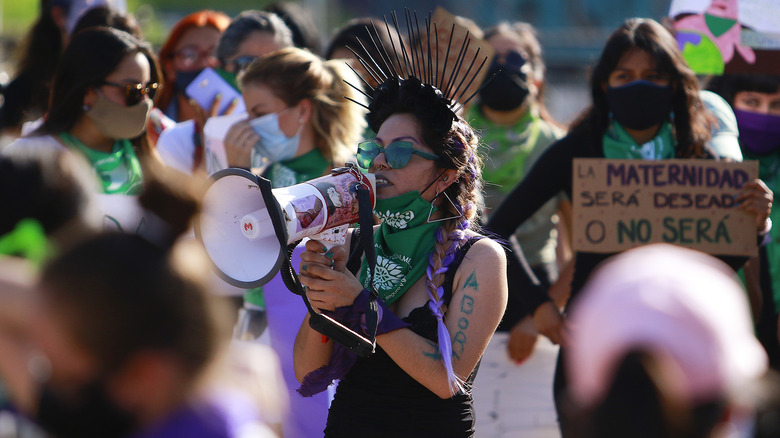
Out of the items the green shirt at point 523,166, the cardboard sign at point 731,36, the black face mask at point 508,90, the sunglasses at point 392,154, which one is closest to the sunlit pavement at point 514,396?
the green shirt at point 523,166

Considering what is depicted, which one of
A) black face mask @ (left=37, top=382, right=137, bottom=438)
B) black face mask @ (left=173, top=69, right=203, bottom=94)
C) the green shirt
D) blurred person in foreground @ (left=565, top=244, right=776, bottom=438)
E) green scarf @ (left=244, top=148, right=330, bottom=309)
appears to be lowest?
the green shirt

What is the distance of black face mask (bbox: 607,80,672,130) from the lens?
374 centimetres

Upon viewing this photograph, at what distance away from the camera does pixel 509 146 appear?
19.3ft

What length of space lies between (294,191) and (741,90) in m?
3.05

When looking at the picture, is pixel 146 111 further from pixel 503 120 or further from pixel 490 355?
pixel 490 355

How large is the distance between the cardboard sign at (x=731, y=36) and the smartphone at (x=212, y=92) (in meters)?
2.48

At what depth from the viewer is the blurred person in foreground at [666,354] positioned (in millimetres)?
1097

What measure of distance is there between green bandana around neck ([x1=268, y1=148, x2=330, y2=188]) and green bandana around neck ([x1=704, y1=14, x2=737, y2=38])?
6.84 feet

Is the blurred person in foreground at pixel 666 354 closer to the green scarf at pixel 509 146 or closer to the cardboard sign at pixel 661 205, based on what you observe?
the cardboard sign at pixel 661 205

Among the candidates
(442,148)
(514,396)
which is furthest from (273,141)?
(514,396)

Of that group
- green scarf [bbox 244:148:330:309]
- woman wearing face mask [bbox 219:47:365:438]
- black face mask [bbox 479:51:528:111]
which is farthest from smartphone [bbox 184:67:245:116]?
black face mask [bbox 479:51:528:111]

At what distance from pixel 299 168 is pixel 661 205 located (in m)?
1.62

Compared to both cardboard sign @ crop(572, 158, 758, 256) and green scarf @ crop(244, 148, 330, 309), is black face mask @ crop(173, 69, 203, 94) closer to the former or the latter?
green scarf @ crop(244, 148, 330, 309)

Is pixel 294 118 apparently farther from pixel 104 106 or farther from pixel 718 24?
pixel 718 24
